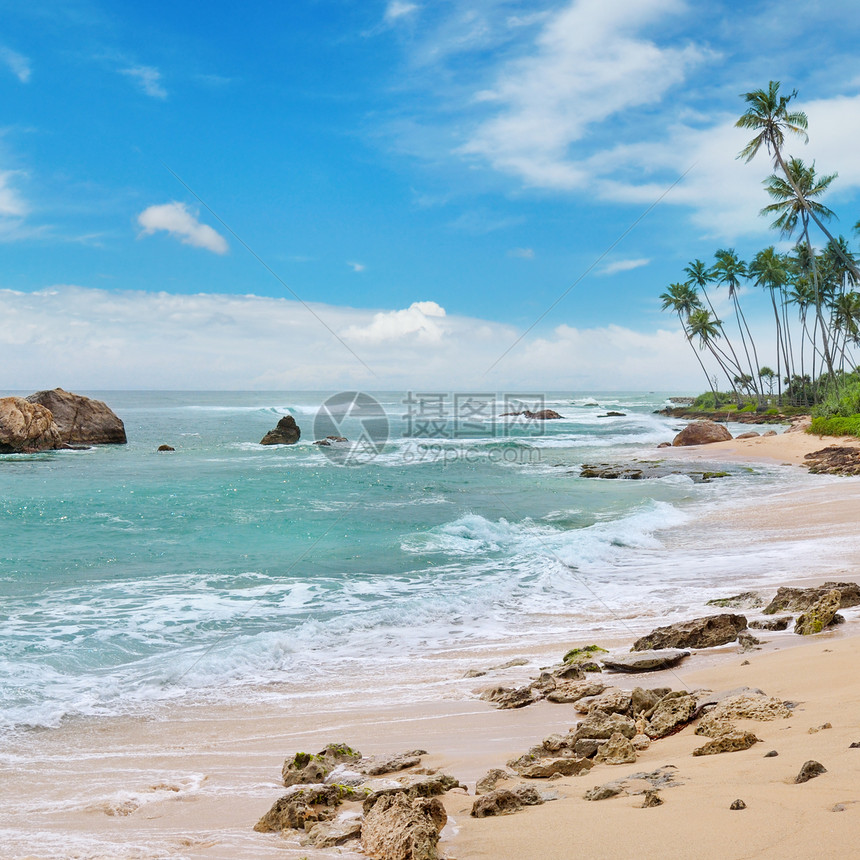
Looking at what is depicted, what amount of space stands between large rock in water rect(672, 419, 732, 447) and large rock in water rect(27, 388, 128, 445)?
110ft

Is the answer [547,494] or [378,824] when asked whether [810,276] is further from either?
[378,824]

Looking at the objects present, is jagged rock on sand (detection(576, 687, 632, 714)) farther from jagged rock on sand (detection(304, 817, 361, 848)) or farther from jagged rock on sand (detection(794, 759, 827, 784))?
jagged rock on sand (detection(304, 817, 361, 848))

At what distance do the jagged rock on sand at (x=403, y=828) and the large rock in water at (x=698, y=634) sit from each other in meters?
3.74

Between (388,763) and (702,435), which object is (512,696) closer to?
(388,763)

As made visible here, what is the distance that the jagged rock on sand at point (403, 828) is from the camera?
Result: 2.95 metres

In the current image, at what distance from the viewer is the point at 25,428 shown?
108 feet

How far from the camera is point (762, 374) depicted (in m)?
75.6

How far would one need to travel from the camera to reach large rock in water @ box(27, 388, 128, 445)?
36.1 m

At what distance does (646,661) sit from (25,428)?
35.6 metres

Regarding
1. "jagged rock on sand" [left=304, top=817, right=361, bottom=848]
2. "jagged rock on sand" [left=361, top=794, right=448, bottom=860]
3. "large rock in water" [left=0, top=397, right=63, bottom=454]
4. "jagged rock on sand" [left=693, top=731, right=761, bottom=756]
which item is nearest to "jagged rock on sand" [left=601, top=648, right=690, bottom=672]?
"jagged rock on sand" [left=693, top=731, right=761, bottom=756]

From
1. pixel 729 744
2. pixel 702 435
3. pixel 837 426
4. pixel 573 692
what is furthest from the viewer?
pixel 702 435

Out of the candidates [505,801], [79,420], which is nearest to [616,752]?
[505,801]

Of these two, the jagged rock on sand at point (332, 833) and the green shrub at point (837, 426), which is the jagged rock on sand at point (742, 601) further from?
the green shrub at point (837, 426)

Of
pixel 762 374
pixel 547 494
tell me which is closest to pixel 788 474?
pixel 547 494
